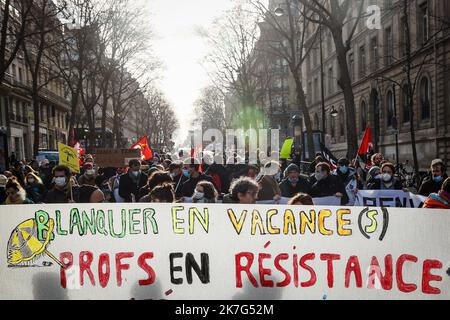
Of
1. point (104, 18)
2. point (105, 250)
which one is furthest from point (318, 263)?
point (104, 18)

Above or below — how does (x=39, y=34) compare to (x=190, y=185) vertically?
above

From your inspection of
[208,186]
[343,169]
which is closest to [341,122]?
[343,169]

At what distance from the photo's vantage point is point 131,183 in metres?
9.00

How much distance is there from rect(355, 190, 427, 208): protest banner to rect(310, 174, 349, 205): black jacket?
26 centimetres

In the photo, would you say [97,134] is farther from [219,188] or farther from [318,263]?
[318,263]

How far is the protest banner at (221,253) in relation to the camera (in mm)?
3359

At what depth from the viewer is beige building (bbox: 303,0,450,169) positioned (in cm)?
2622

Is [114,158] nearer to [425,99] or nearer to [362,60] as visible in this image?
[425,99]

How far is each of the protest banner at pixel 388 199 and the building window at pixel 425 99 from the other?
22.5 meters

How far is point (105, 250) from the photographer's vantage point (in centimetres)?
346

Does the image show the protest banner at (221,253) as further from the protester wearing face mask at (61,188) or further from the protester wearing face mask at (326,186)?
the protester wearing face mask at (326,186)

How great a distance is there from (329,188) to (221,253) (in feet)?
15.3
